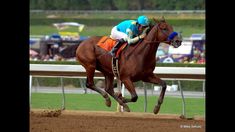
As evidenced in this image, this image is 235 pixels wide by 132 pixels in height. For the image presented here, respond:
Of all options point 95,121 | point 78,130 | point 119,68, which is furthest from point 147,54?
point 78,130

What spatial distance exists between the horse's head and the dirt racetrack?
2.99ft

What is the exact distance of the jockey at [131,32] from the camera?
906 centimetres

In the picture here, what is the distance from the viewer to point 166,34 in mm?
8750

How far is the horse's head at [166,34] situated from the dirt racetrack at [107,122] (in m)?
0.91

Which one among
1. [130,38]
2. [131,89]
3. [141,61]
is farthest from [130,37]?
[131,89]

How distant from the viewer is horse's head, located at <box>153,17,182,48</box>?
27.9 feet

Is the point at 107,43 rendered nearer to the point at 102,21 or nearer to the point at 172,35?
the point at 172,35

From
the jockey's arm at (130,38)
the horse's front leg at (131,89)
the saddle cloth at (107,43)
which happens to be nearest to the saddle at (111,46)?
the saddle cloth at (107,43)

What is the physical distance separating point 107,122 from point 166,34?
1399mm

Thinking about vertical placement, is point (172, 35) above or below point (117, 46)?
above

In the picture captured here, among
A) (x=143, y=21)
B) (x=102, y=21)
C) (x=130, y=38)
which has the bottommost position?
(x=102, y=21)

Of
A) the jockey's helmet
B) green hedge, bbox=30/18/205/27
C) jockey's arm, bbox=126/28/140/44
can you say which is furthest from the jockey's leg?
green hedge, bbox=30/18/205/27

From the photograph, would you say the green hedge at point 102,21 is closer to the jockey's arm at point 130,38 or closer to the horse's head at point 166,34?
the jockey's arm at point 130,38

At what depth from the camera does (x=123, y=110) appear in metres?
9.42
